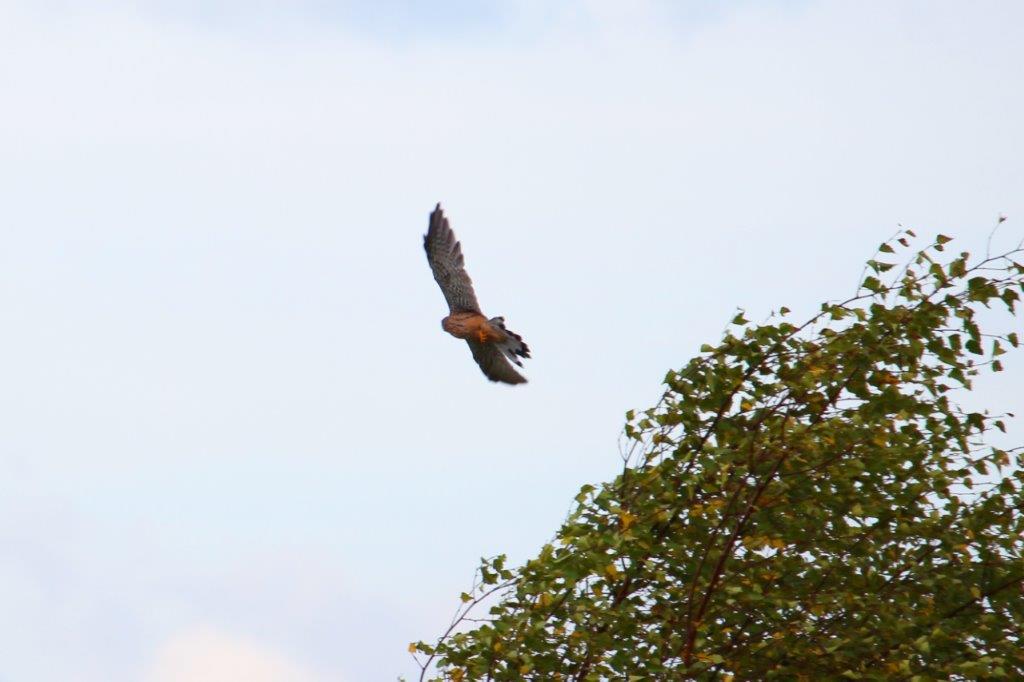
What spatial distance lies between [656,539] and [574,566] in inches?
26.7

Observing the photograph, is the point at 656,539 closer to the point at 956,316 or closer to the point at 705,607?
the point at 705,607

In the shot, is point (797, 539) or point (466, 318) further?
point (466, 318)

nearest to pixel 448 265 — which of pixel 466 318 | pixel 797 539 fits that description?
pixel 466 318

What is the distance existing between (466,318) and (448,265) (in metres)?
0.83

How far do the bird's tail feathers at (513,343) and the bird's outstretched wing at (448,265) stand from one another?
42cm

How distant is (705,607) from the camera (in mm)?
7707

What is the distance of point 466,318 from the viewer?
17.2 metres

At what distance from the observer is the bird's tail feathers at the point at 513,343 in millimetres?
16844

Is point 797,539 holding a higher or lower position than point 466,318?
lower

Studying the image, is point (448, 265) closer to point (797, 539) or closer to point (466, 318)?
point (466, 318)

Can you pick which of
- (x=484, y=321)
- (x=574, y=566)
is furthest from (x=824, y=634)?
(x=484, y=321)

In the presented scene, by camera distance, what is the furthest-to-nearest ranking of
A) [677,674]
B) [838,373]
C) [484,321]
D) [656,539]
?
[484,321], [838,373], [656,539], [677,674]

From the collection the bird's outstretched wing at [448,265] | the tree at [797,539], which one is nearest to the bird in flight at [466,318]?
the bird's outstretched wing at [448,265]

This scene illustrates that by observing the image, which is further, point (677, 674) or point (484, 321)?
point (484, 321)
